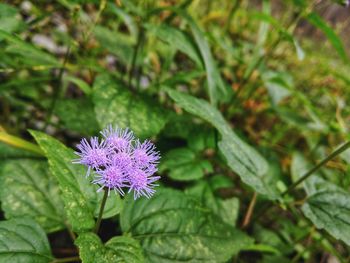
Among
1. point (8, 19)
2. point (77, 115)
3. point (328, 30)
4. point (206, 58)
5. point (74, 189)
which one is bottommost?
point (74, 189)

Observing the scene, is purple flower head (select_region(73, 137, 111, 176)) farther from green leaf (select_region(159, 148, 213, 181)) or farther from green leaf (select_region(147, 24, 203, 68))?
green leaf (select_region(147, 24, 203, 68))

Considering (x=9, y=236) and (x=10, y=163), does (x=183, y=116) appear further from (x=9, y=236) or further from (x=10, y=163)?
(x=9, y=236)

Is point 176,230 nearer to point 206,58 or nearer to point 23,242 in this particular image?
point 23,242

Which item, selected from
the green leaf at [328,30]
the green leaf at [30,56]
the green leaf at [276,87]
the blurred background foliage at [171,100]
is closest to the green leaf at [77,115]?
the blurred background foliage at [171,100]

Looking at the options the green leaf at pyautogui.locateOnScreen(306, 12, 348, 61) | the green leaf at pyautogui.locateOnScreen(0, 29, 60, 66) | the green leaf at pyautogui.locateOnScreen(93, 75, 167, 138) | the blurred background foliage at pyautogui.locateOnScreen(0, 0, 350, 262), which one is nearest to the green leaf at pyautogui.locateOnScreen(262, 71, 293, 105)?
the blurred background foliage at pyautogui.locateOnScreen(0, 0, 350, 262)

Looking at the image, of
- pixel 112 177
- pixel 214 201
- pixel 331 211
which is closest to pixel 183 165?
pixel 214 201

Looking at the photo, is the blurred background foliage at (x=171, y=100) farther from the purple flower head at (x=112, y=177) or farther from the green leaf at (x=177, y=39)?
the purple flower head at (x=112, y=177)

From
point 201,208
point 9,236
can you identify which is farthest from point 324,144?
point 9,236
